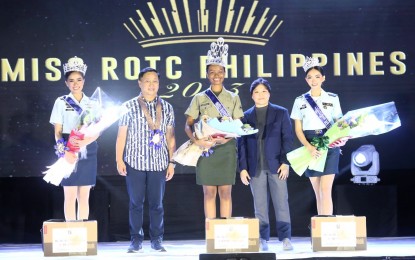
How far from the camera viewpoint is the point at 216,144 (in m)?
5.77

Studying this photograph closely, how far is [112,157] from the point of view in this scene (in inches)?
262

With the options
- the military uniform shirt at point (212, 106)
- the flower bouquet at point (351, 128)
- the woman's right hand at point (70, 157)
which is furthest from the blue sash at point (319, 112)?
the woman's right hand at point (70, 157)

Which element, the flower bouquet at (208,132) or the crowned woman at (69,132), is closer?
the flower bouquet at (208,132)

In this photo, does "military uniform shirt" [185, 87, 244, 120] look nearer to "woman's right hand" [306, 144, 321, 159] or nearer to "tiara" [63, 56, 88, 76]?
"woman's right hand" [306, 144, 321, 159]

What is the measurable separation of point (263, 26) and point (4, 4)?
2.10 m

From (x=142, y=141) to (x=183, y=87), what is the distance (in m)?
1.07

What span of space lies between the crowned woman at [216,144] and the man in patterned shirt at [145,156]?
0.75 feet

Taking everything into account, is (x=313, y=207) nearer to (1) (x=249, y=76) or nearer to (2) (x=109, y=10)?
(1) (x=249, y=76)

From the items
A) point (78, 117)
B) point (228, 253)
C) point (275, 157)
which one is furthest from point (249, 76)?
point (228, 253)

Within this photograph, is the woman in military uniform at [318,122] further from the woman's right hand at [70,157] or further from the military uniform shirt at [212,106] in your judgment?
the woman's right hand at [70,157]

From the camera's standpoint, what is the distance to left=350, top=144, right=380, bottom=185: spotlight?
21.7 feet

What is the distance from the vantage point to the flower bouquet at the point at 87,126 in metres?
5.64

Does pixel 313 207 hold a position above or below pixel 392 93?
below

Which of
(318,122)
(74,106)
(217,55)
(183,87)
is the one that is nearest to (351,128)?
(318,122)
